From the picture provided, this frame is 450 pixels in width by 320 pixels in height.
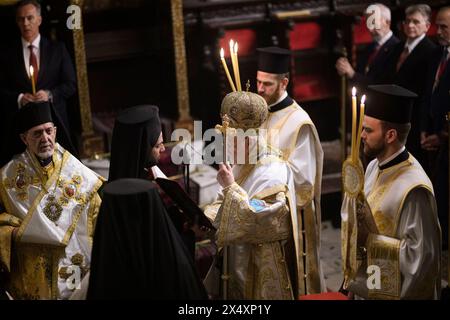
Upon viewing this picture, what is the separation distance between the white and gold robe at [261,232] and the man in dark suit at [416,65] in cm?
320

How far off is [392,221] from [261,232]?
0.76 meters

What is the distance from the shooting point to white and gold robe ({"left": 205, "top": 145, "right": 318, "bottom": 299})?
4.43 m

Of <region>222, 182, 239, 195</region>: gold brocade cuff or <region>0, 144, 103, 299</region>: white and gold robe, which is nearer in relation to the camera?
<region>222, 182, 239, 195</region>: gold brocade cuff

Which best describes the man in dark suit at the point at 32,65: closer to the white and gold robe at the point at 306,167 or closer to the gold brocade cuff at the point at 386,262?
the white and gold robe at the point at 306,167

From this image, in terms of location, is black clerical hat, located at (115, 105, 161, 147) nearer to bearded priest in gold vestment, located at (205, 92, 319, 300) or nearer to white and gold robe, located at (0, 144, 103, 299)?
bearded priest in gold vestment, located at (205, 92, 319, 300)

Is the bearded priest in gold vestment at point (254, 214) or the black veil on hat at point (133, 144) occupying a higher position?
the black veil on hat at point (133, 144)

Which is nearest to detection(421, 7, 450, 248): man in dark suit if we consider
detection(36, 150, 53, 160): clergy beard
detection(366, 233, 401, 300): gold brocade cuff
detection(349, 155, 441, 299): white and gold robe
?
detection(349, 155, 441, 299): white and gold robe

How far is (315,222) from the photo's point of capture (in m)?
5.89

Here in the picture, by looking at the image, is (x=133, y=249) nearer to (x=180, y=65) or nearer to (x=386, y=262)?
(x=386, y=262)

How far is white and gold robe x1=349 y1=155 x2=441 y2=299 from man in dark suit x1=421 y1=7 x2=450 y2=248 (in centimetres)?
267

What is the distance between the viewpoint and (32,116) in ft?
15.5

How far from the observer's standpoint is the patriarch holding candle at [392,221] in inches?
168

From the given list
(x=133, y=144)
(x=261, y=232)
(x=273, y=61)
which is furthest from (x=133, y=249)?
(x=273, y=61)

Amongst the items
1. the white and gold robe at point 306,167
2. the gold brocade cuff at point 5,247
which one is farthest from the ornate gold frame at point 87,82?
the gold brocade cuff at point 5,247
